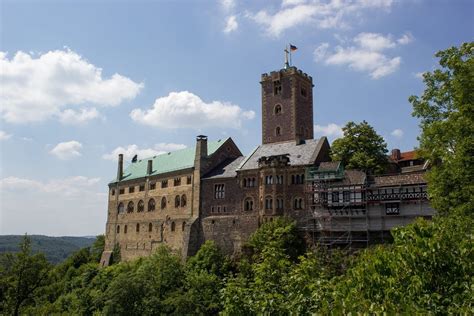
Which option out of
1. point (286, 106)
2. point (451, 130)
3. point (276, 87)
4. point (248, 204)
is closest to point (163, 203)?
point (248, 204)

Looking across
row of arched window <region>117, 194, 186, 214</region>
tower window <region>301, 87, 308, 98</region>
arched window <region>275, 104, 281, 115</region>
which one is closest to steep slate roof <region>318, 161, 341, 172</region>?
arched window <region>275, 104, 281, 115</region>

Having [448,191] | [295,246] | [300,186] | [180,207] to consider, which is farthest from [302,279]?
[180,207]

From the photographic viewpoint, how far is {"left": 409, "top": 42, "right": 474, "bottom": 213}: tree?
86.7 feet

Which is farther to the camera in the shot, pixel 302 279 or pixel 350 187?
pixel 350 187

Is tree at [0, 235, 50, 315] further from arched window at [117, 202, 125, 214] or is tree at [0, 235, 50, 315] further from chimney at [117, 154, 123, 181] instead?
chimney at [117, 154, 123, 181]

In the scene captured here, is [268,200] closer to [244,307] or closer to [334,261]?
[334,261]

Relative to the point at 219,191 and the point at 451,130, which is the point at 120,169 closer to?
the point at 219,191

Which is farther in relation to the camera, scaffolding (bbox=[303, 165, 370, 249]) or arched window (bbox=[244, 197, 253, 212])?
arched window (bbox=[244, 197, 253, 212])

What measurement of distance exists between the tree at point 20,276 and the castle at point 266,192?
1912cm

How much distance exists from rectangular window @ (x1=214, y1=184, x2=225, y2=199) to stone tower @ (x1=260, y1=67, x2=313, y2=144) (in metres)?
11.9

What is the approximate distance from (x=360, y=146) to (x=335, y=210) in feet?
33.5

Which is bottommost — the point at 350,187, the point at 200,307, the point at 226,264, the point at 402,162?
the point at 200,307

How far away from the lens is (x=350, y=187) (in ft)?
154

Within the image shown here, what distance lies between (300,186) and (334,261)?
9.90m
